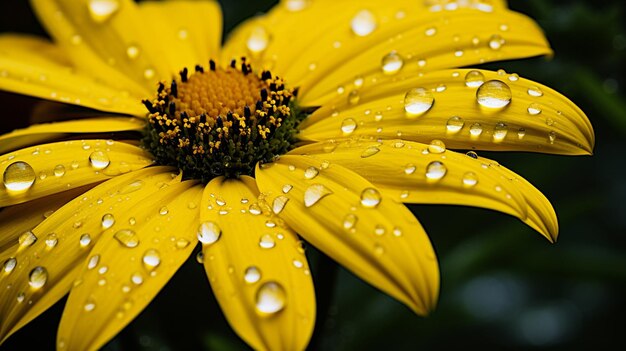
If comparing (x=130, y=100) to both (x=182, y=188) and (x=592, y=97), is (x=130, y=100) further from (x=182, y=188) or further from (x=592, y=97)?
(x=592, y=97)

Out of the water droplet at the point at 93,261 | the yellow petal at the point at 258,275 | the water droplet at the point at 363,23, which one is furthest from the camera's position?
the water droplet at the point at 363,23

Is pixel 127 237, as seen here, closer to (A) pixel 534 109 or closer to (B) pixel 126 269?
(B) pixel 126 269

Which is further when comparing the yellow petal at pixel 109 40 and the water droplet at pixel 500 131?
the yellow petal at pixel 109 40

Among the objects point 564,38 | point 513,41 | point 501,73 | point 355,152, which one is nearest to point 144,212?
point 355,152

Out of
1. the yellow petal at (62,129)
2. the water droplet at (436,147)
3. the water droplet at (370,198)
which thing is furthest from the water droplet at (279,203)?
the yellow petal at (62,129)

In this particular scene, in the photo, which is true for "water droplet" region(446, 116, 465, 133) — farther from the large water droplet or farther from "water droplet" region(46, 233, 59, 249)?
"water droplet" region(46, 233, 59, 249)

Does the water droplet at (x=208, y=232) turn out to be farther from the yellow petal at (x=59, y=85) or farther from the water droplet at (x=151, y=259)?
the yellow petal at (x=59, y=85)

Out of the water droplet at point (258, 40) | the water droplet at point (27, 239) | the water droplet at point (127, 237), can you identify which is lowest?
the water droplet at point (258, 40)
